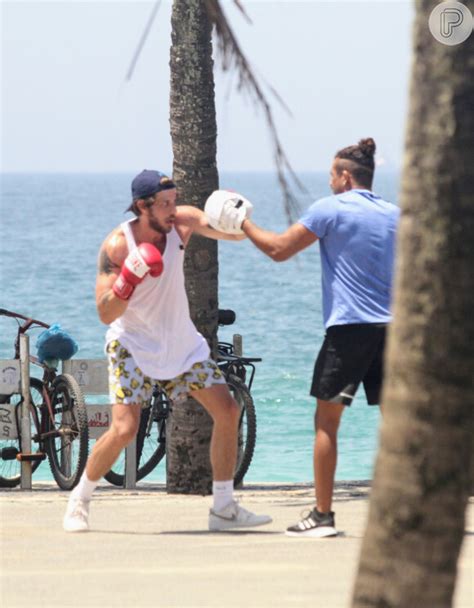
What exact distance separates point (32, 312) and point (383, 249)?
39.8 m

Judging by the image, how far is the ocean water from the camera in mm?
20206

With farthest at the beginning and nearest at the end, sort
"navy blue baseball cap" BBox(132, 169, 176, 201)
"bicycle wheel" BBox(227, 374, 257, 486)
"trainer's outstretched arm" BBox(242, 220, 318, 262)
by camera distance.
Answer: "bicycle wheel" BBox(227, 374, 257, 486) → "navy blue baseball cap" BBox(132, 169, 176, 201) → "trainer's outstretched arm" BBox(242, 220, 318, 262)

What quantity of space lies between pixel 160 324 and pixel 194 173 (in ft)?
7.92

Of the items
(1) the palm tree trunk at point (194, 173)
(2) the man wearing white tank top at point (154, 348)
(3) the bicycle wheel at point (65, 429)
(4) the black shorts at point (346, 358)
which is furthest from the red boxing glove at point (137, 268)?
(3) the bicycle wheel at point (65, 429)

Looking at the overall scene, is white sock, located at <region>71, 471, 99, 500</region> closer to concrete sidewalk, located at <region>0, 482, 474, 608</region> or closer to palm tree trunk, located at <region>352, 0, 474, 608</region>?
concrete sidewalk, located at <region>0, 482, 474, 608</region>

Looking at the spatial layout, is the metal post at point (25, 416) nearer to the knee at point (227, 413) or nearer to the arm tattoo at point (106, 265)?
the arm tattoo at point (106, 265)

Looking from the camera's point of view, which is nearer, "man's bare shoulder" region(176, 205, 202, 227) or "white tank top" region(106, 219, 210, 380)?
"white tank top" region(106, 219, 210, 380)

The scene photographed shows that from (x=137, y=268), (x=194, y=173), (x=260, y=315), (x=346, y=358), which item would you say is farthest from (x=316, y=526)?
(x=260, y=315)

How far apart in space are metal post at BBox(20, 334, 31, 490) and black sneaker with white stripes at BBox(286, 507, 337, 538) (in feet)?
11.1

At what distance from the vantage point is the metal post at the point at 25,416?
33.9 ft

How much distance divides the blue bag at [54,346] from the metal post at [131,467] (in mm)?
835

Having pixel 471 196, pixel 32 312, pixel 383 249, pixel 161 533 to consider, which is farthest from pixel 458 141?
pixel 32 312

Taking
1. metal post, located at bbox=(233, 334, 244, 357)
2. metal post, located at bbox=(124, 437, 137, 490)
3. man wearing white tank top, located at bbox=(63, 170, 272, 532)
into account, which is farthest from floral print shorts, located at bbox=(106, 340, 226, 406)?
metal post, located at bbox=(233, 334, 244, 357)

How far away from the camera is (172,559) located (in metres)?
6.66
